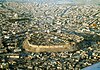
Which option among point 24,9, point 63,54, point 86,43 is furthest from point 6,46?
point 24,9

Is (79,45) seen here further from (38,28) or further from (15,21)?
(15,21)

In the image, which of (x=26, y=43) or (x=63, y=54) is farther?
(x=26, y=43)

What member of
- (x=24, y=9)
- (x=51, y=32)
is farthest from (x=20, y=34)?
(x=24, y=9)

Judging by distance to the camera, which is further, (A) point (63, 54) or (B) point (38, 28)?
(B) point (38, 28)

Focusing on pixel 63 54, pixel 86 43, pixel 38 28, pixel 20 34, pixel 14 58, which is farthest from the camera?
pixel 38 28

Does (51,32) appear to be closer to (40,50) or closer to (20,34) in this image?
(20,34)

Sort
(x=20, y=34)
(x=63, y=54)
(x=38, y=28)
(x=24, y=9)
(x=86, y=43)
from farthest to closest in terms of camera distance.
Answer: (x=24, y=9) < (x=38, y=28) < (x=20, y=34) < (x=86, y=43) < (x=63, y=54)
